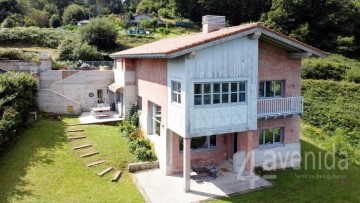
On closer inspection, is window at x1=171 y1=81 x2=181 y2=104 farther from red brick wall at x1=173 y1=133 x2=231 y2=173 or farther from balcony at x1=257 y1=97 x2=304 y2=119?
balcony at x1=257 y1=97 x2=304 y2=119

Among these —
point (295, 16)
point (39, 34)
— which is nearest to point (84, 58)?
point (39, 34)

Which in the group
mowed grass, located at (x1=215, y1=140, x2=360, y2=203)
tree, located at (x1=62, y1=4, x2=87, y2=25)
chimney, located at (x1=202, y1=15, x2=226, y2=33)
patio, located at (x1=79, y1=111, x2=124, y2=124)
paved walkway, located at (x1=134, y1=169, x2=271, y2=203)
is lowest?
mowed grass, located at (x1=215, y1=140, x2=360, y2=203)

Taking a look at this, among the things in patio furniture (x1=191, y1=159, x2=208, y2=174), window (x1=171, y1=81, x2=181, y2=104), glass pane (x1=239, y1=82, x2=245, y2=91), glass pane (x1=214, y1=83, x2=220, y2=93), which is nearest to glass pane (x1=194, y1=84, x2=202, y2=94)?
glass pane (x1=214, y1=83, x2=220, y2=93)

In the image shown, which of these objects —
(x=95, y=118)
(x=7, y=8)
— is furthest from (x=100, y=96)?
(x=7, y=8)

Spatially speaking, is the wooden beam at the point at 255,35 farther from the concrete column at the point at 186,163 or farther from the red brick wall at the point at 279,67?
the concrete column at the point at 186,163

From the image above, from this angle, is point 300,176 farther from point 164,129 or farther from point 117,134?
point 117,134

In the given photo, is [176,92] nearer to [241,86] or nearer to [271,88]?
[241,86]
